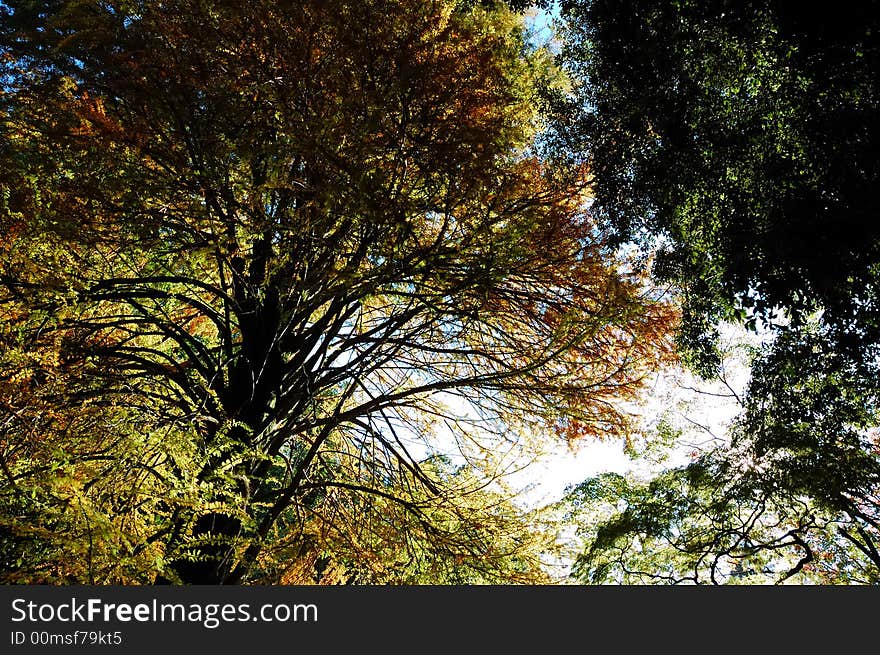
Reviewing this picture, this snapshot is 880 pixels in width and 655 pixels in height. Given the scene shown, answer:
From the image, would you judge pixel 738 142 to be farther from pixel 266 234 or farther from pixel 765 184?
pixel 266 234

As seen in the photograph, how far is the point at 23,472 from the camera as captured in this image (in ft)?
11.7

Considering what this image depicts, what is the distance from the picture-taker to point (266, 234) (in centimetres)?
551

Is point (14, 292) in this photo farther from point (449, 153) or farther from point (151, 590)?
point (449, 153)

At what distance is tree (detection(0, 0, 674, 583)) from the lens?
13.5 ft

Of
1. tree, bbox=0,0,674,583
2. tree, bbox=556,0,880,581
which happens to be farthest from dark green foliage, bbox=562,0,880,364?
tree, bbox=0,0,674,583

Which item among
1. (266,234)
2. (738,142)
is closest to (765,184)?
(738,142)

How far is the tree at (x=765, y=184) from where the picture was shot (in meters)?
4.54

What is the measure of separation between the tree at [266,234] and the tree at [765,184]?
1.87 ft

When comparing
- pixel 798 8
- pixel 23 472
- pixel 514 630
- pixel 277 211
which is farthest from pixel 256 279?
pixel 798 8

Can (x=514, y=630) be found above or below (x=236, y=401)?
below

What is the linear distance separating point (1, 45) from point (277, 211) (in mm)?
4202

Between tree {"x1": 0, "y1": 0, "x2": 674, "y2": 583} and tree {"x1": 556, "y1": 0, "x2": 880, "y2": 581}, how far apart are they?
57 centimetres

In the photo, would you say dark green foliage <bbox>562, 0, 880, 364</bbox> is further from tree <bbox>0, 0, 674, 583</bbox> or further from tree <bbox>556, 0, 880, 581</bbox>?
tree <bbox>0, 0, 674, 583</bbox>

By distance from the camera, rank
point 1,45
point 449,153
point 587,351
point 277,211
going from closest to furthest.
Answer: point 449,153 < point 277,211 < point 587,351 < point 1,45
